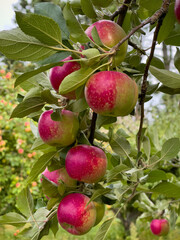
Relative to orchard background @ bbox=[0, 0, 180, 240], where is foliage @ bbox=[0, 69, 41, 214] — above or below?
below

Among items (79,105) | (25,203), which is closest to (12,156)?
(25,203)

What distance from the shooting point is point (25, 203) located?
642 mm

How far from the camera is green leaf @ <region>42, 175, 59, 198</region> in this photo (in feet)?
1.66

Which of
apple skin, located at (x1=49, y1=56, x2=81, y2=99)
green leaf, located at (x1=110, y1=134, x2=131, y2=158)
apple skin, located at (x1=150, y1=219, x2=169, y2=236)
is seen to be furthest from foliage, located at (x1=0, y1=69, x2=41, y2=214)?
apple skin, located at (x1=49, y1=56, x2=81, y2=99)

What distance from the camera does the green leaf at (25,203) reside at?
634 mm

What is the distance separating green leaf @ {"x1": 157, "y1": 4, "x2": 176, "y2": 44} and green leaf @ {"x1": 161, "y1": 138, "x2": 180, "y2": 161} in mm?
203

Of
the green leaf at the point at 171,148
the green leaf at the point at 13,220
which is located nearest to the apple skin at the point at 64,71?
the green leaf at the point at 171,148

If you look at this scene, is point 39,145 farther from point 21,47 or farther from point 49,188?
point 21,47

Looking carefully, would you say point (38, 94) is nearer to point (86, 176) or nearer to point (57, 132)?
point (57, 132)

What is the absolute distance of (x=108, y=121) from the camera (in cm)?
53

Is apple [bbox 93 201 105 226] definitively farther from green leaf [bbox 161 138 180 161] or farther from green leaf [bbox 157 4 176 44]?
green leaf [bbox 157 4 176 44]

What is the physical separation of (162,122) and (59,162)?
10.4ft

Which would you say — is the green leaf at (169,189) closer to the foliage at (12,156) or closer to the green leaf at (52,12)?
the green leaf at (52,12)

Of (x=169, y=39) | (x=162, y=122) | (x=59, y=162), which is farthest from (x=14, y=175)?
(x=169, y=39)
